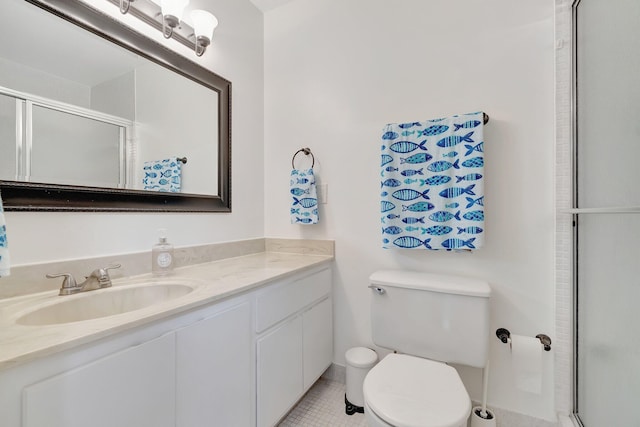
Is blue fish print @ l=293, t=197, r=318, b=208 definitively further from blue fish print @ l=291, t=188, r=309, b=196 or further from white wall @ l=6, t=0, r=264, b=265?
white wall @ l=6, t=0, r=264, b=265

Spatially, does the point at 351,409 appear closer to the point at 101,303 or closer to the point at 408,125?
the point at 101,303

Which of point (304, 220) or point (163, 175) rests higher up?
point (163, 175)

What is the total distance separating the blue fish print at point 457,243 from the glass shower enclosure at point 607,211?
41 centimetres

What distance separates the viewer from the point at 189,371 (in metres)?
0.90

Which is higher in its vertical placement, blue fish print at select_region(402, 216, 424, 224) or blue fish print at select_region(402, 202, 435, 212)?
blue fish print at select_region(402, 202, 435, 212)

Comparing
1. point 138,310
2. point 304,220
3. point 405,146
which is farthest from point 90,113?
point 405,146

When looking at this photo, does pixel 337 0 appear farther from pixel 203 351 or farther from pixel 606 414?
pixel 606 414

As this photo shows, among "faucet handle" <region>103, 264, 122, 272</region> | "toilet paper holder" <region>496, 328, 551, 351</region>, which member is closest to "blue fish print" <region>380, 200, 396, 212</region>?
"toilet paper holder" <region>496, 328, 551, 351</region>

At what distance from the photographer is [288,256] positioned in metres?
1.83

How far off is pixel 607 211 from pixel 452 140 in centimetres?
65

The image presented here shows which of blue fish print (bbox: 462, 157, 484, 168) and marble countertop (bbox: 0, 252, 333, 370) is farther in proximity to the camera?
blue fish print (bbox: 462, 157, 484, 168)

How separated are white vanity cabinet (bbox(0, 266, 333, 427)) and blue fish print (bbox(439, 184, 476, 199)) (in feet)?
2.74

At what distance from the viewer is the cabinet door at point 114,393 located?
0.61m

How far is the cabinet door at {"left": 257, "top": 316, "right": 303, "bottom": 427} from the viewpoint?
1190 millimetres
